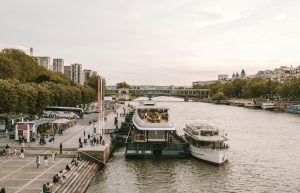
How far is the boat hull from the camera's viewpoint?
193 ft

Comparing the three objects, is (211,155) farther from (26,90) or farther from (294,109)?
(294,109)

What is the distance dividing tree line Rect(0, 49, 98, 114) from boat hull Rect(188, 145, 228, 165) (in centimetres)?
4034

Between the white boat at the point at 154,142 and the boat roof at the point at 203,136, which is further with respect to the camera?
the white boat at the point at 154,142

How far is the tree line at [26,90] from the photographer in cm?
8506

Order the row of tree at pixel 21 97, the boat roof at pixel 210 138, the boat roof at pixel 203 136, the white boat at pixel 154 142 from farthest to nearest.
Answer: the row of tree at pixel 21 97 → the white boat at pixel 154 142 → the boat roof at pixel 203 136 → the boat roof at pixel 210 138

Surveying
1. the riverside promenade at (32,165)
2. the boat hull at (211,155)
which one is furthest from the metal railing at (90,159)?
the boat hull at (211,155)

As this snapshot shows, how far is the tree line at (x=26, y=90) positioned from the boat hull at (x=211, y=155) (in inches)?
1588

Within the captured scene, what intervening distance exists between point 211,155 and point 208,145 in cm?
261

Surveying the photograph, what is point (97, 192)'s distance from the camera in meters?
45.6

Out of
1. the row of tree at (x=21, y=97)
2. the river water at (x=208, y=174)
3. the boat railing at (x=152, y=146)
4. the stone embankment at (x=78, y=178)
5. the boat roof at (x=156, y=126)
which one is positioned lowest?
the river water at (x=208, y=174)

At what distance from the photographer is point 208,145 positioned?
62.2m

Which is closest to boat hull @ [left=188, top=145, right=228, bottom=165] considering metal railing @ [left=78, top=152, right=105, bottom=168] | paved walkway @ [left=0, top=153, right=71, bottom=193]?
metal railing @ [left=78, top=152, right=105, bottom=168]

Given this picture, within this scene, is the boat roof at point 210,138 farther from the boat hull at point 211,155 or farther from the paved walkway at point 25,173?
the paved walkway at point 25,173

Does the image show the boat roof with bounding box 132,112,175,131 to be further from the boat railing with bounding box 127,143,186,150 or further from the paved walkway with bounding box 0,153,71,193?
the paved walkway with bounding box 0,153,71,193
